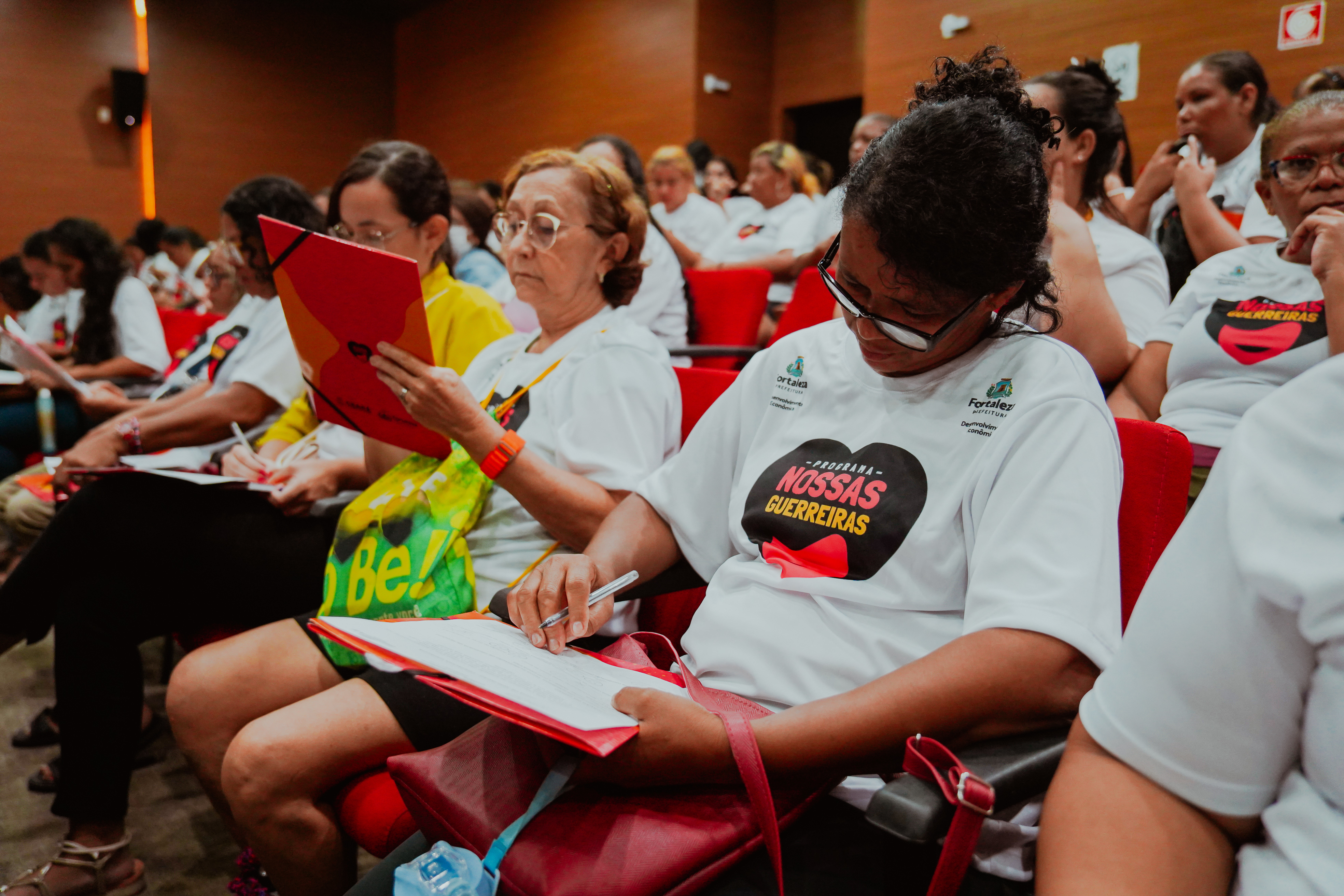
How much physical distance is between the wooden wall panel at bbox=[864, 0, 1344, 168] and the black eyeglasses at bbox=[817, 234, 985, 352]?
292 centimetres

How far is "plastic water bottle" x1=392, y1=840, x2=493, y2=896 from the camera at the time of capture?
2.60 feet

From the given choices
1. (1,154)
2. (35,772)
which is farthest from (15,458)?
(1,154)

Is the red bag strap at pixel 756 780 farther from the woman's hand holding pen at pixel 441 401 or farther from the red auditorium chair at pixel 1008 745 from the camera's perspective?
the woman's hand holding pen at pixel 441 401

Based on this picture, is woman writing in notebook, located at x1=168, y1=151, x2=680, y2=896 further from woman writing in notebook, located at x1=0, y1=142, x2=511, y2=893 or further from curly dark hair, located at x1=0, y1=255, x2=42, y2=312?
curly dark hair, located at x1=0, y1=255, x2=42, y2=312

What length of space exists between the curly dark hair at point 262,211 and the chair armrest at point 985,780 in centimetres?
221

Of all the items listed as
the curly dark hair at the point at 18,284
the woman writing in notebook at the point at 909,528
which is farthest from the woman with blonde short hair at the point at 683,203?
the woman writing in notebook at the point at 909,528

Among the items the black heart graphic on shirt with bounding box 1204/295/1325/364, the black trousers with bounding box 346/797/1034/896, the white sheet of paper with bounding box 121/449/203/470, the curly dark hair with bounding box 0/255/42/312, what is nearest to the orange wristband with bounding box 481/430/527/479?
the black trousers with bounding box 346/797/1034/896

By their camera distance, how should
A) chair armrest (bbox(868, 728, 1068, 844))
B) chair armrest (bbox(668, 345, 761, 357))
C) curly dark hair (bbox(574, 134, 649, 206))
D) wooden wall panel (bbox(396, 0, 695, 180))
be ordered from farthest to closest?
1. wooden wall panel (bbox(396, 0, 695, 180))
2. curly dark hair (bbox(574, 134, 649, 206))
3. chair armrest (bbox(668, 345, 761, 357))
4. chair armrest (bbox(868, 728, 1068, 844))

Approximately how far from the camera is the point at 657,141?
800cm

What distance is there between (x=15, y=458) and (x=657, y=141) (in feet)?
19.4

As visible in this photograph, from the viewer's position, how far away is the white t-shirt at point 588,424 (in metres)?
1.41

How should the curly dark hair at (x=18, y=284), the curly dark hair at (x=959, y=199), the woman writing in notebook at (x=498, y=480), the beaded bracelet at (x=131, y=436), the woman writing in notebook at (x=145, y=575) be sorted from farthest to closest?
the curly dark hair at (x=18, y=284)
the beaded bracelet at (x=131, y=436)
the woman writing in notebook at (x=145, y=575)
the woman writing in notebook at (x=498, y=480)
the curly dark hair at (x=959, y=199)

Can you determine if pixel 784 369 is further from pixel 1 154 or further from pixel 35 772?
pixel 1 154

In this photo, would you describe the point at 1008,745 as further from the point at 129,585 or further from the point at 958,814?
the point at 129,585
